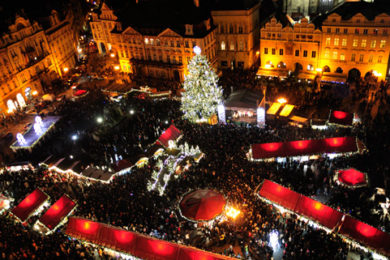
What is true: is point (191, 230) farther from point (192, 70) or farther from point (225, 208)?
point (192, 70)

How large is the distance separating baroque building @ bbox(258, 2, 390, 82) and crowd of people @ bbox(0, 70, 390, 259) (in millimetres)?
5990

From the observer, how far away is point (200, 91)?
1452 inches

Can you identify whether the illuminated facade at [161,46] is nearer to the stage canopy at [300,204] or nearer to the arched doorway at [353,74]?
the arched doorway at [353,74]

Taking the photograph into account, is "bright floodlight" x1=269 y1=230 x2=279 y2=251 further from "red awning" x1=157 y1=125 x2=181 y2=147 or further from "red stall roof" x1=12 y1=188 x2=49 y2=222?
"red stall roof" x1=12 y1=188 x2=49 y2=222

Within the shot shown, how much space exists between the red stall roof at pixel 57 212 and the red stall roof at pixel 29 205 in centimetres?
182

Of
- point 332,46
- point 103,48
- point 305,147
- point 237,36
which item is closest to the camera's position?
point 305,147

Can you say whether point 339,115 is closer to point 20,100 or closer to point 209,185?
point 209,185

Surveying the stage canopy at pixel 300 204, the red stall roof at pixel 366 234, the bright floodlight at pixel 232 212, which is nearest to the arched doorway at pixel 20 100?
the bright floodlight at pixel 232 212

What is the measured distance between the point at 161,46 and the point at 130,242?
109ft

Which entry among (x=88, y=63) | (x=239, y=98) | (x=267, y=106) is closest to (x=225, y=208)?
(x=239, y=98)

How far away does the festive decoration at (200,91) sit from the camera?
118 feet

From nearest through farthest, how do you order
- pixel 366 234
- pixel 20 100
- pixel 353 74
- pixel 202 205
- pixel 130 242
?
pixel 366 234, pixel 130 242, pixel 202 205, pixel 353 74, pixel 20 100

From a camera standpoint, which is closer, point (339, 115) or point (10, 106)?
point (339, 115)

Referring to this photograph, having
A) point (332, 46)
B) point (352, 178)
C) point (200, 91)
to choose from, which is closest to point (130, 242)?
point (352, 178)
